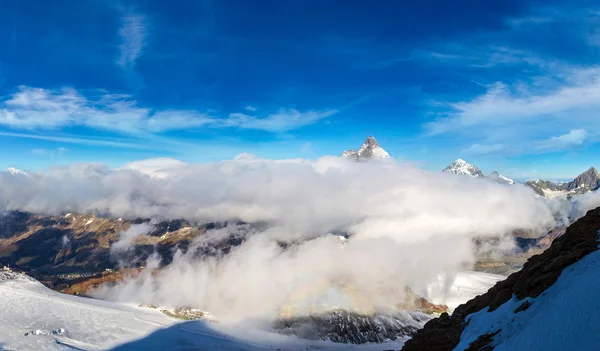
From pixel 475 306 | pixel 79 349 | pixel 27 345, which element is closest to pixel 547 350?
pixel 475 306

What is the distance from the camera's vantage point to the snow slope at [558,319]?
33812mm

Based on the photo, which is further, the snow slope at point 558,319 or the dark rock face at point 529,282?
the dark rock face at point 529,282

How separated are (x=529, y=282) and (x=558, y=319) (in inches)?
616

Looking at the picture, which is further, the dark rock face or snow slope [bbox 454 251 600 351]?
the dark rock face

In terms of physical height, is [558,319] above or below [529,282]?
below

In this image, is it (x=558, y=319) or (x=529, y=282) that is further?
(x=529, y=282)

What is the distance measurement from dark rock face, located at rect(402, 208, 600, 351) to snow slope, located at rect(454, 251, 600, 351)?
6.80ft

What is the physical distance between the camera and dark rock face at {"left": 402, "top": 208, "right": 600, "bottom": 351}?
163 feet

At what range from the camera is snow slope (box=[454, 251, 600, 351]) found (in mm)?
33812

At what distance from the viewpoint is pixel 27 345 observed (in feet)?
570

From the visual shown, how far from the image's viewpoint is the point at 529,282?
52219 millimetres

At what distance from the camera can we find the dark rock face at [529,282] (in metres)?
49.7

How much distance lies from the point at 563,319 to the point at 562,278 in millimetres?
11433

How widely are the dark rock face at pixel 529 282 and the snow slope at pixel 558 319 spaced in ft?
6.80
